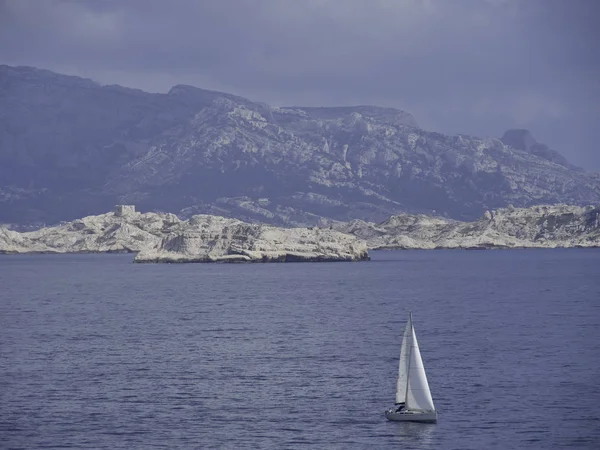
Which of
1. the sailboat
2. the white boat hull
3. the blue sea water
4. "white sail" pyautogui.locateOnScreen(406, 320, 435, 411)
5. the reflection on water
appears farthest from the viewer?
"white sail" pyautogui.locateOnScreen(406, 320, 435, 411)

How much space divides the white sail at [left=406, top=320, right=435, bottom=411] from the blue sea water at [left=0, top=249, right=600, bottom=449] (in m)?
1.28

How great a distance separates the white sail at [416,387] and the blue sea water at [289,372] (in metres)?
1.28

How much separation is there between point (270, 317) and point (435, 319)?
16123 millimetres

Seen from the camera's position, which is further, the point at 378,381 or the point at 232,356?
the point at 232,356

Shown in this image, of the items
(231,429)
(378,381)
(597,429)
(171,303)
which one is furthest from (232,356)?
(171,303)

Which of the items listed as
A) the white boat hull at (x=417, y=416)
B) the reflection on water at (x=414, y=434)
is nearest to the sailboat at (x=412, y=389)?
the white boat hull at (x=417, y=416)

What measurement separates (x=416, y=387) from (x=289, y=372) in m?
16.3

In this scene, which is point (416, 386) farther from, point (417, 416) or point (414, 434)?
point (414, 434)

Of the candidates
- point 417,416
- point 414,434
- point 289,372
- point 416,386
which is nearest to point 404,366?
point 416,386

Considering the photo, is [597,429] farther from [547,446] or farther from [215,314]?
[215,314]

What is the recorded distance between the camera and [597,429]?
55812 millimetres

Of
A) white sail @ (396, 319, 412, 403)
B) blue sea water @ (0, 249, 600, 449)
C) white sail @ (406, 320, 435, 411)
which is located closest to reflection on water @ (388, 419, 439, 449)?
blue sea water @ (0, 249, 600, 449)

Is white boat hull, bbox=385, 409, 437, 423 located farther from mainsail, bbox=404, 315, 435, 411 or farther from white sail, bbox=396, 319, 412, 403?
white sail, bbox=396, 319, 412, 403

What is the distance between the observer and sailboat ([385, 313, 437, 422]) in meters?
57.7
